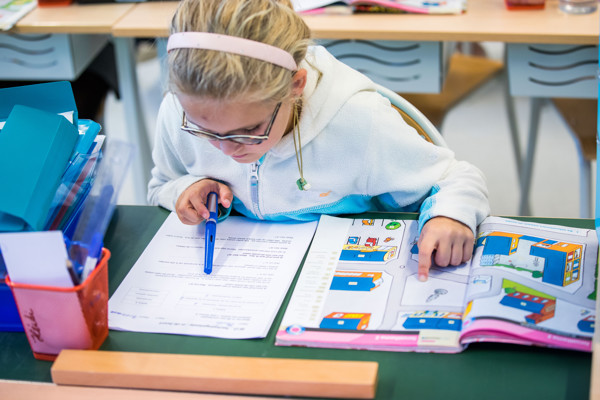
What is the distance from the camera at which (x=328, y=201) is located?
1141 mm

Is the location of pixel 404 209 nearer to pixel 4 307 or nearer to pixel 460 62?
pixel 4 307

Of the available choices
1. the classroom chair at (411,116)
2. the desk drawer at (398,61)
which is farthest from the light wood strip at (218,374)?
the desk drawer at (398,61)

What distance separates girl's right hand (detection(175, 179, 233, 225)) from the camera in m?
1.08

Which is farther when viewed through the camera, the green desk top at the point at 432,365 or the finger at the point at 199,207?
the finger at the point at 199,207

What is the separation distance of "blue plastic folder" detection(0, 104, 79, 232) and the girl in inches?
6.8

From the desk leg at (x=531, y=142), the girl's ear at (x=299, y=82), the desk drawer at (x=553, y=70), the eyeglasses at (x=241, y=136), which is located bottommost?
the desk leg at (x=531, y=142)

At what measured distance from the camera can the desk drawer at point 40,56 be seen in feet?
6.70

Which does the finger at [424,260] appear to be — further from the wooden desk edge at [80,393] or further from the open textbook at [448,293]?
the wooden desk edge at [80,393]

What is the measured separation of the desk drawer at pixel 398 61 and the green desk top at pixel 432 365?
46.3 inches

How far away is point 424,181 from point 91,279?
0.52 m

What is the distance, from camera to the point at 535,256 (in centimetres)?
93

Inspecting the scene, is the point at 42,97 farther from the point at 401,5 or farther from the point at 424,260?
the point at 401,5

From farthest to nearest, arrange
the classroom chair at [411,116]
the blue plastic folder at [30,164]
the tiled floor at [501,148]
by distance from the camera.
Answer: the tiled floor at [501,148], the classroom chair at [411,116], the blue plastic folder at [30,164]

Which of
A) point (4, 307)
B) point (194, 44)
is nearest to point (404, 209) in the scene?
point (194, 44)
